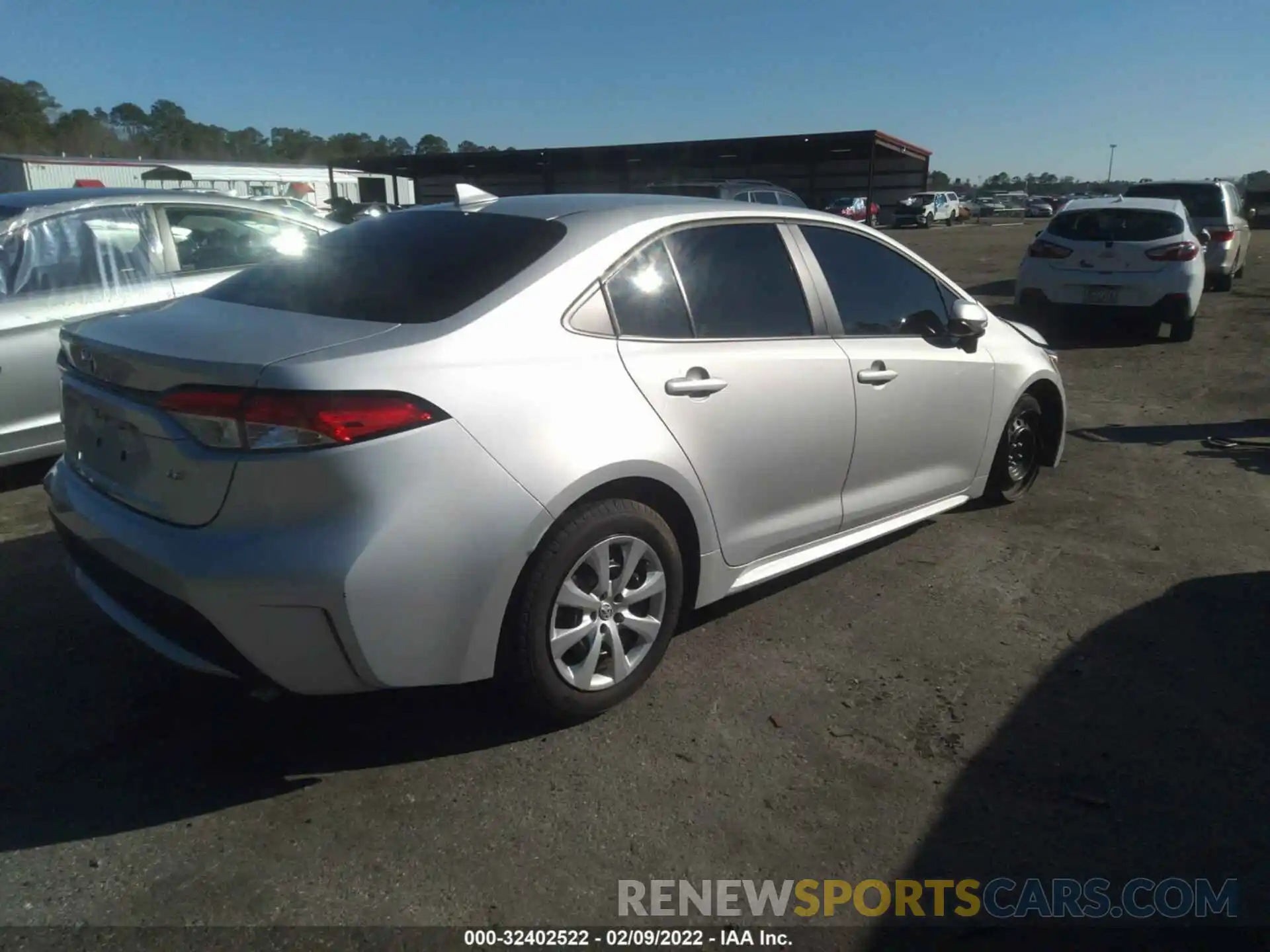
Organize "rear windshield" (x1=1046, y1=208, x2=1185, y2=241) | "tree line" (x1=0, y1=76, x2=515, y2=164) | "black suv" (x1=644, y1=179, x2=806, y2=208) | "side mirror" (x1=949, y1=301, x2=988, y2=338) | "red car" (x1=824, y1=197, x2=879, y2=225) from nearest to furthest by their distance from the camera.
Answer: "side mirror" (x1=949, y1=301, x2=988, y2=338) < "rear windshield" (x1=1046, y1=208, x2=1185, y2=241) < "black suv" (x1=644, y1=179, x2=806, y2=208) < "red car" (x1=824, y1=197, x2=879, y2=225) < "tree line" (x1=0, y1=76, x2=515, y2=164)

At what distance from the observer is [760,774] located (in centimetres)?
288

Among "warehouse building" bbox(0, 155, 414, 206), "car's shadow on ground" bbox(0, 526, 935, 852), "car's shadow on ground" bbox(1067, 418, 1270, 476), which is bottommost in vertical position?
"car's shadow on ground" bbox(1067, 418, 1270, 476)

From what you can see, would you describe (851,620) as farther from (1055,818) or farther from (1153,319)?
(1153,319)

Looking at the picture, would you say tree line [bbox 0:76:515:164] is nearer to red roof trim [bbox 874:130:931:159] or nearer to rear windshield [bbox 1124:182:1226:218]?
red roof trim [bbox 874:130:931:159]

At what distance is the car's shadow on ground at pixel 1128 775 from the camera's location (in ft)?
8.25

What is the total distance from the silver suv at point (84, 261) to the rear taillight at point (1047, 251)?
7.98 meters

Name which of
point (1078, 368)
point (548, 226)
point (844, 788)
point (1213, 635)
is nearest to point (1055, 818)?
point (844, 788)

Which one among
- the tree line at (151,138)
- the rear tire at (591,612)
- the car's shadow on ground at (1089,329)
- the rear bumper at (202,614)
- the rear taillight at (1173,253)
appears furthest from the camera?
the tree line at (151,138)

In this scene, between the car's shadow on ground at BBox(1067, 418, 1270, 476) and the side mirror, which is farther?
the car's shadow on ground at BBox(1067, 418, 1270, 476)

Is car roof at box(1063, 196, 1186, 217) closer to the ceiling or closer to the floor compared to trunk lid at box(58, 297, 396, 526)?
closer to the ceiling

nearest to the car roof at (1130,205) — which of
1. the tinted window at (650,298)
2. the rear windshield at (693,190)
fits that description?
the rear windshield at (693,190)

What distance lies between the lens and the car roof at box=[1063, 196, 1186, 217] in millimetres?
10500

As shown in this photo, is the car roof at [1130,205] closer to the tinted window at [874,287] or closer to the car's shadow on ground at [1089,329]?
the car's shadow on ground at [1089,329]

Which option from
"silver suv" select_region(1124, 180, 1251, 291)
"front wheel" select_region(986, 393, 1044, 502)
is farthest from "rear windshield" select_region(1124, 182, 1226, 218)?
"front wheel" select_region(986, 393, 1044, 502)
